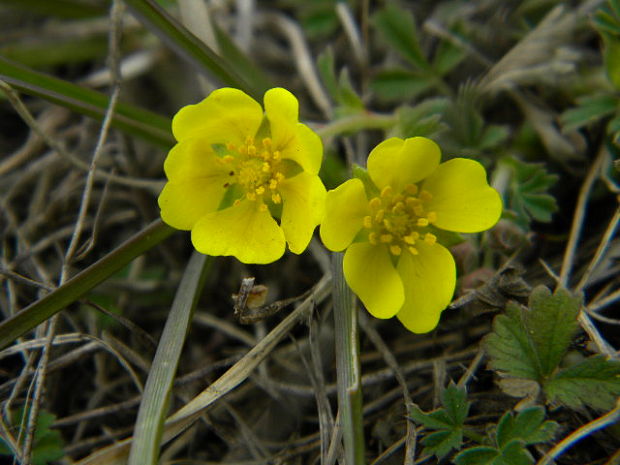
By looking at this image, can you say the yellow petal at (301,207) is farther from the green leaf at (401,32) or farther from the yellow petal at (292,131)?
the green leaf at (401,32)

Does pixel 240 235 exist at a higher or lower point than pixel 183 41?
lower

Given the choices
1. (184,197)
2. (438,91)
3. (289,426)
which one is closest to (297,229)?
(184,197)

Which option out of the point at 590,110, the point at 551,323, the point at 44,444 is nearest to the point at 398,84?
the point at 590,110

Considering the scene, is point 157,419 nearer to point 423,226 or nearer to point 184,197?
point 184,197

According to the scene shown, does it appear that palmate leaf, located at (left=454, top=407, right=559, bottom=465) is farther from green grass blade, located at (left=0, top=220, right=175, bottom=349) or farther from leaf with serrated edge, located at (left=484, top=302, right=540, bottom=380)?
green grass blade, located at (left=0, top=220, right=175, bottom=349)

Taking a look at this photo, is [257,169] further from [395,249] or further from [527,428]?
[527,428]

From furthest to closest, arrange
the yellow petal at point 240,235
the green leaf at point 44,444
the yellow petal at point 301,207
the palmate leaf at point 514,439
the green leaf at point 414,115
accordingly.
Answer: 1. the green leaf at point 414,115
2. the green leaf at point 44,444
3. the yellow petal at point 240,235
4. the yellow petal at point 301,207
5. the palmate leaf at point 514,439

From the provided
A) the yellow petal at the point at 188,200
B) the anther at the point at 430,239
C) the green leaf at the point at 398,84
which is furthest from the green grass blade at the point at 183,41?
the anther at the point at 430,239
